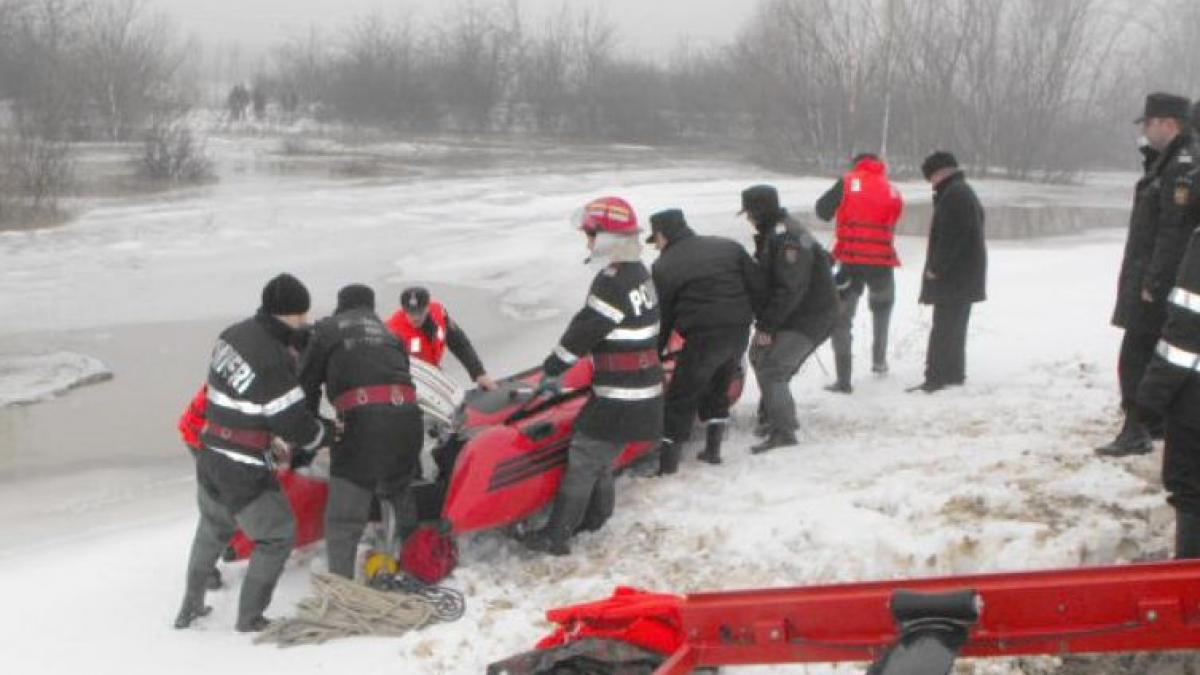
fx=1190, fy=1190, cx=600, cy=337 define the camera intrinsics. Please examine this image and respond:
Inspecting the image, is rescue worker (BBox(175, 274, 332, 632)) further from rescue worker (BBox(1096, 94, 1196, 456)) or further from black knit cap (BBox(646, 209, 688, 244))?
rescue worker (BBox(1096, 94, 1196, 456))

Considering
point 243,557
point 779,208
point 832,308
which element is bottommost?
point 243,557

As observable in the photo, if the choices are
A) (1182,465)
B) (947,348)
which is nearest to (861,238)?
(947,348)

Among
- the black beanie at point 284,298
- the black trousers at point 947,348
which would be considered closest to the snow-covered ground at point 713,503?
the black trousers at point 947,348

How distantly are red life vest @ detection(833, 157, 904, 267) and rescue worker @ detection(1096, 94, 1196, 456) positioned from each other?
2220mm

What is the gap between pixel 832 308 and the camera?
269 inches

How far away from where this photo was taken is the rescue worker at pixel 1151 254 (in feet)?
17.4

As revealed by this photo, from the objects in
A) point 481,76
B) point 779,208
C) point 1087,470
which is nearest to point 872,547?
point 1087,470

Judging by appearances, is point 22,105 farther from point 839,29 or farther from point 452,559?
point 452,559

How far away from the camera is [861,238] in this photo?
26.2ft

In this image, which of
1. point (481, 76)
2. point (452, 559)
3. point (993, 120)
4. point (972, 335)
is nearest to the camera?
point (452, 559)

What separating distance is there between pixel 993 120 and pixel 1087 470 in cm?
3495

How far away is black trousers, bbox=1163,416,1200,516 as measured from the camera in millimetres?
4102

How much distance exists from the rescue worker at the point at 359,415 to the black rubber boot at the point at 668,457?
158 centimetres

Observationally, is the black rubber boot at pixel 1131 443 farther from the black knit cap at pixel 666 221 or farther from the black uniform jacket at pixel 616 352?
the black knit cap at pixel 666 221
